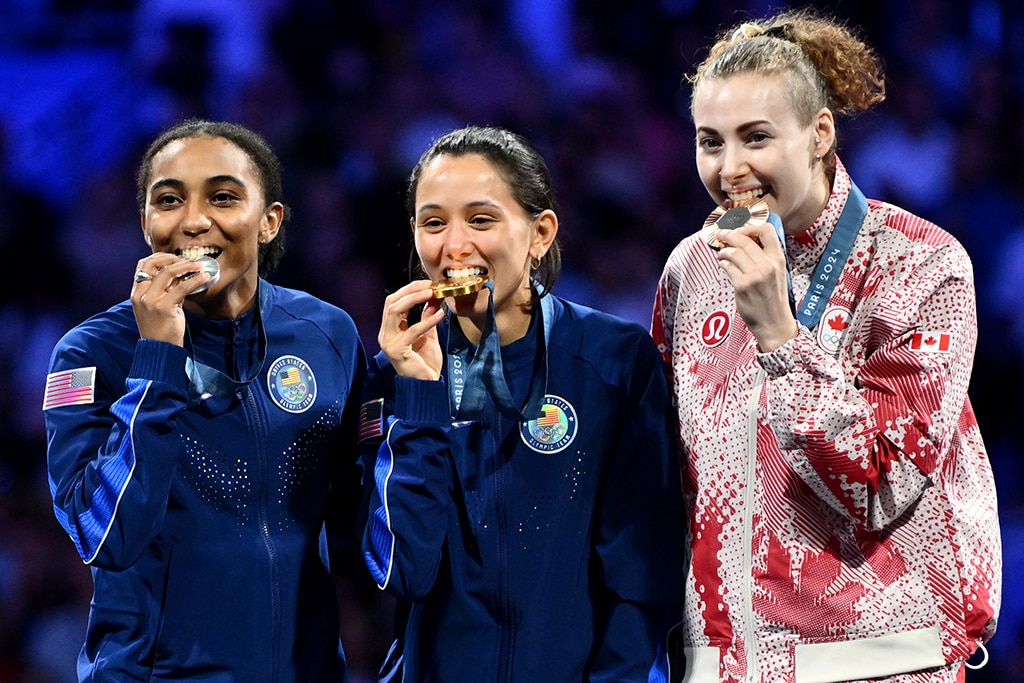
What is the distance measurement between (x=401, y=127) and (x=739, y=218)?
11.0ft

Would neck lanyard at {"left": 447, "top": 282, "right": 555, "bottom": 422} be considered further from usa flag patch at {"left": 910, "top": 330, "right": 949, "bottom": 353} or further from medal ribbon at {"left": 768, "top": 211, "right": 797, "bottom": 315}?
usa flag patch at {"left": 910, "top": 330, "right": 949, "bottom": 353}

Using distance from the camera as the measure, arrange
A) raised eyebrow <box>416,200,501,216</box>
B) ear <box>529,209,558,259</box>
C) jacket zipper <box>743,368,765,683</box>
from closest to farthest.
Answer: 1. jacket zipper <box>743,368,765,683</box>
2. raised eyebrow <box>416,200,501,216</box>
3. ear <box>529,209,558,259</box>

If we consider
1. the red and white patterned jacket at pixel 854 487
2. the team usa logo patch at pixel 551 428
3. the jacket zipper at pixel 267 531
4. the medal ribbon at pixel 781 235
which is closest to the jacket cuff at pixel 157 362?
the jacket zipper at pixel 267 531

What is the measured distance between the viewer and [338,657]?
273cm

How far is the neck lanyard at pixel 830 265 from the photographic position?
8.26 feet

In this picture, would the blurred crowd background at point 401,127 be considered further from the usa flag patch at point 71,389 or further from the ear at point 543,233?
the usa flag patch at point 71,389

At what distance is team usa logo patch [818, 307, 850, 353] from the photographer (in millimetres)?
2488

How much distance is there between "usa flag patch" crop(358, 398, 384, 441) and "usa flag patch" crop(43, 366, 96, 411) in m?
0.55

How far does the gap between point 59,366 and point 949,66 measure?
4.14 m

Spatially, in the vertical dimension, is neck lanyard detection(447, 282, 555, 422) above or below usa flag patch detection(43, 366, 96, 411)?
above

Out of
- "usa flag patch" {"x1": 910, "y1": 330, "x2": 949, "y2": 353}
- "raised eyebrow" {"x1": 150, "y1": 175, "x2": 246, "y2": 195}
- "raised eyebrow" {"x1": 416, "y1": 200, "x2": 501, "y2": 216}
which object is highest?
"raised eyebrow" {"x1": 150, "y1": 175, "x2": 246, "y2": 195}

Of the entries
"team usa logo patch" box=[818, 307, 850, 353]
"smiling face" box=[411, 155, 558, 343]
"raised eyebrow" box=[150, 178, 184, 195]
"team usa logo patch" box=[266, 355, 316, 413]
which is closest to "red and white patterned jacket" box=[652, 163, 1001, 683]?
"team usa logo patch" box=[818, 307, 850, 353]

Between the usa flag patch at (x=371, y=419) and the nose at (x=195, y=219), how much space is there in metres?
0.50

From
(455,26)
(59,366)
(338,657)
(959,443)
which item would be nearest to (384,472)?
(338,657)
